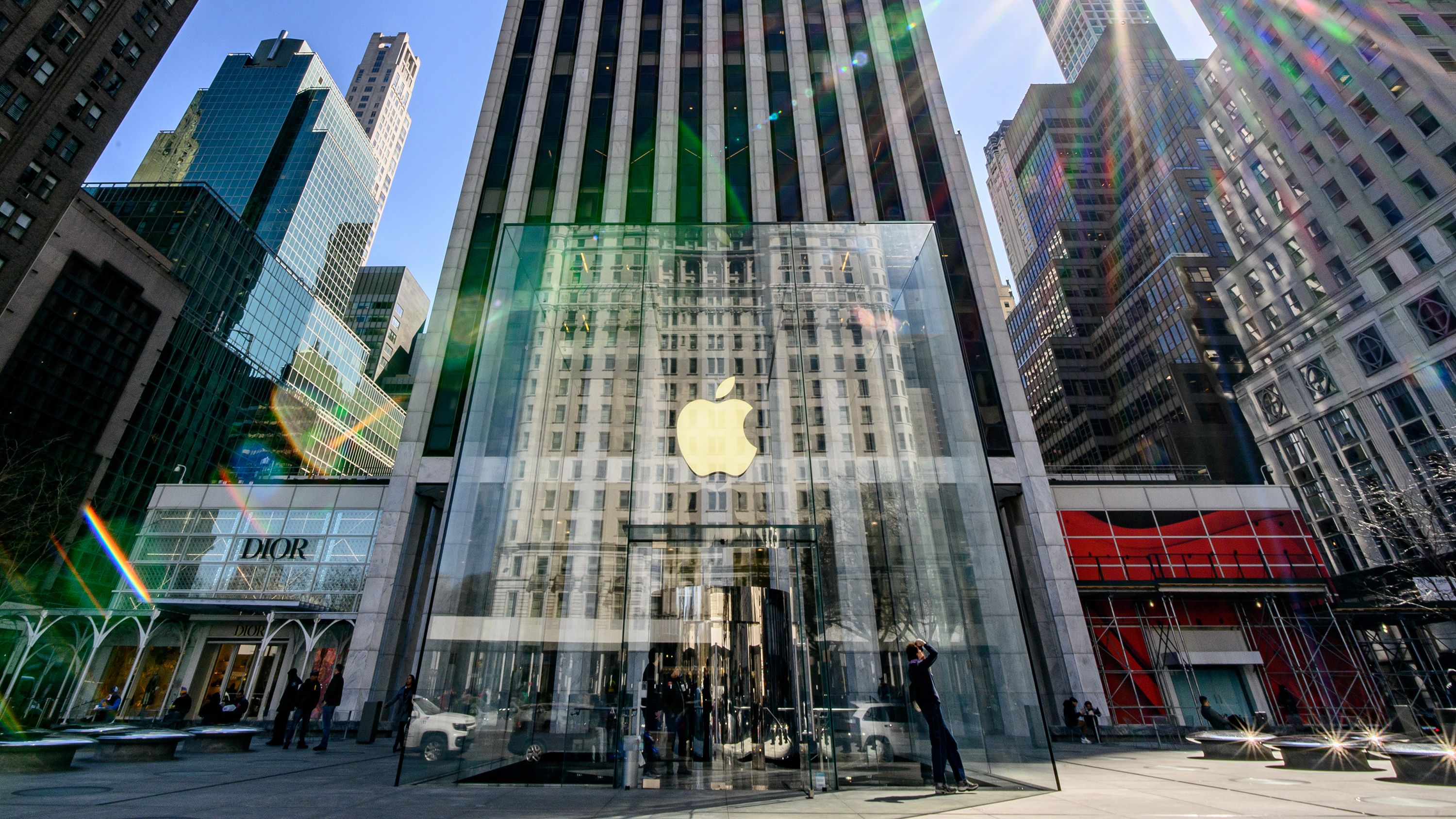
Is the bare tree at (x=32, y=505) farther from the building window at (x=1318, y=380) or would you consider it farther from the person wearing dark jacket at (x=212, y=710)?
the building window at (x=1318, y=380)

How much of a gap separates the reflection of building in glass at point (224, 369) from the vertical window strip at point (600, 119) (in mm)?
55676

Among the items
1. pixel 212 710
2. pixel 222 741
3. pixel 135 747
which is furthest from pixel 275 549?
pixel 135 747

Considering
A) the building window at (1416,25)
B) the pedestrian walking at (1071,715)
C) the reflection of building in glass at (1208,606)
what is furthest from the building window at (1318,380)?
the pedestrian walking at (1071,715)

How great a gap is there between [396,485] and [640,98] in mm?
23202

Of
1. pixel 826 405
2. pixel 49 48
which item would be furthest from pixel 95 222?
pixel 826 405

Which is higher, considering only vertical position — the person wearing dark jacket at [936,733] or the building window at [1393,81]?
the building window at [1393,81]

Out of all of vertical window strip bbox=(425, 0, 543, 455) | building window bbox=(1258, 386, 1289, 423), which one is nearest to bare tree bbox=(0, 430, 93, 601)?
vertical window strip bbox=(425, 0, 543, 455)

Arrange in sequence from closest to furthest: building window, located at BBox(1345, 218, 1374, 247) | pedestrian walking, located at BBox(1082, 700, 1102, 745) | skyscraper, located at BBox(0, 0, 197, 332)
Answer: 1. pedestrian walking, located at BBox(1082, 700, 1102, 745)
2. skyscraper, located at BBox(0, 0, 197, 332)
3. building window, located at BBox(1345, 218, 1374, 247)

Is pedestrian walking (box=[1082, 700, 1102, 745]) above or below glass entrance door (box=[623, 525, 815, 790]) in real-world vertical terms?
below

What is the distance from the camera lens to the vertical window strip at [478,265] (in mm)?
23672

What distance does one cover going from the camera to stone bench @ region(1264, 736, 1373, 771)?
34.4 feet

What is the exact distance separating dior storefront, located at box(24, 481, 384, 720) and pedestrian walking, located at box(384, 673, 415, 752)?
8510 mm

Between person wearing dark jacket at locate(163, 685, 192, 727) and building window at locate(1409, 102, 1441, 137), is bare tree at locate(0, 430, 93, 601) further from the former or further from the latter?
building window at locate(1409, 102, 1441, 137)

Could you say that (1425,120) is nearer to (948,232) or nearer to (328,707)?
(948,232)
